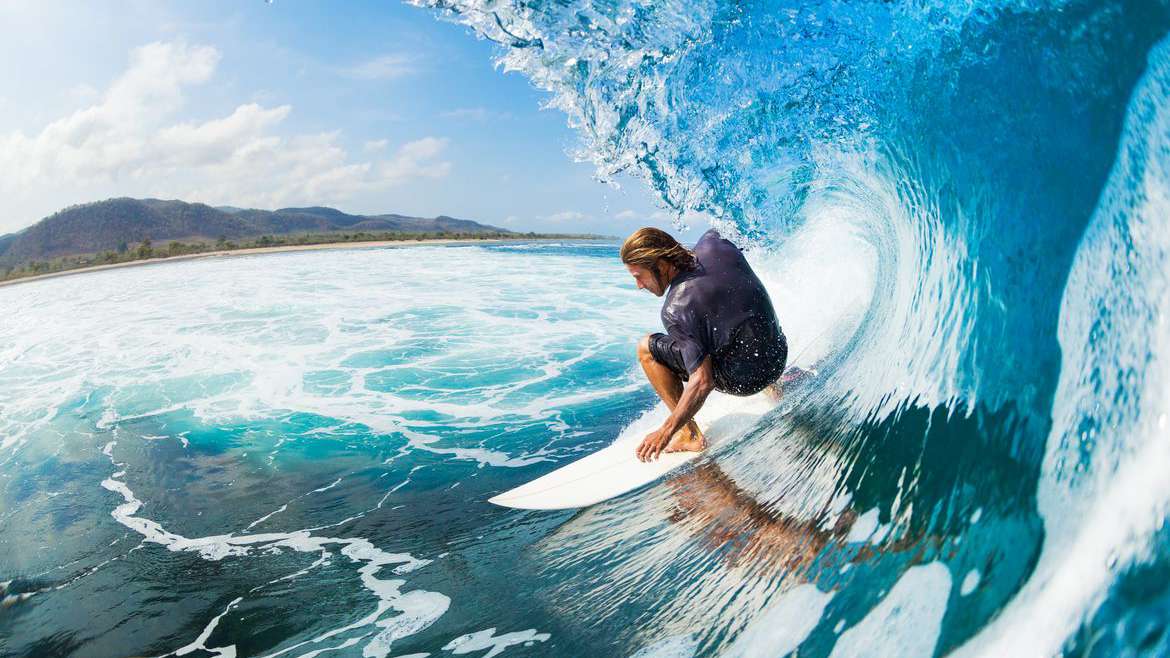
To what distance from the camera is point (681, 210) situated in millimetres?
5699

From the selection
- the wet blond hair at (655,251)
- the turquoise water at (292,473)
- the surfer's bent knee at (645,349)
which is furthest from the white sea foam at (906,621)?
the surfer's bent knee at (645,349)

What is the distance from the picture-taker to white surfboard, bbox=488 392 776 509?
10.6 feet

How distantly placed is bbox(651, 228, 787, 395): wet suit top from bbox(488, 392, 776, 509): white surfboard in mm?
544

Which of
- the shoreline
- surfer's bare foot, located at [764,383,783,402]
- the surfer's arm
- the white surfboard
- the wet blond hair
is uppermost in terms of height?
the shoreline

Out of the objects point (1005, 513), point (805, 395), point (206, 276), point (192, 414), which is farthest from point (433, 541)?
point (206, 276)

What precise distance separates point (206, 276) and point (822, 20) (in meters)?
24.8

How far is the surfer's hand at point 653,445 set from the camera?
2.98 metres

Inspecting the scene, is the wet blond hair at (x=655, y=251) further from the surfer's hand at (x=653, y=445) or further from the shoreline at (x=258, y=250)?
the shoreline at (x=258, y=250)

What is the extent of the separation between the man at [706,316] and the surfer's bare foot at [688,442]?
0.81 feet

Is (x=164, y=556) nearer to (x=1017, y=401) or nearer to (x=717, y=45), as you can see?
(x=1017, y=401)

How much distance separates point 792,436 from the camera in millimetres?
3102

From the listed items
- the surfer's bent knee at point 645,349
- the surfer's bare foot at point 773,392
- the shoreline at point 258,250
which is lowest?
the surfer's bare foot at point 773,392

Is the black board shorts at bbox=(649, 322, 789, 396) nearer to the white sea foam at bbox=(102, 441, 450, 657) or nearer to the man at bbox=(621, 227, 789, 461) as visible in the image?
the man at bbox=(621, 227, 789, 461)

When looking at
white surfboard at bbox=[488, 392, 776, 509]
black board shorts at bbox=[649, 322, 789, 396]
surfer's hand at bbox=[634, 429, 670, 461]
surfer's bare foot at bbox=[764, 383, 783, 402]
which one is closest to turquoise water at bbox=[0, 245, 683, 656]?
white surfboard at bbox=[488, 392, 776, 509]
